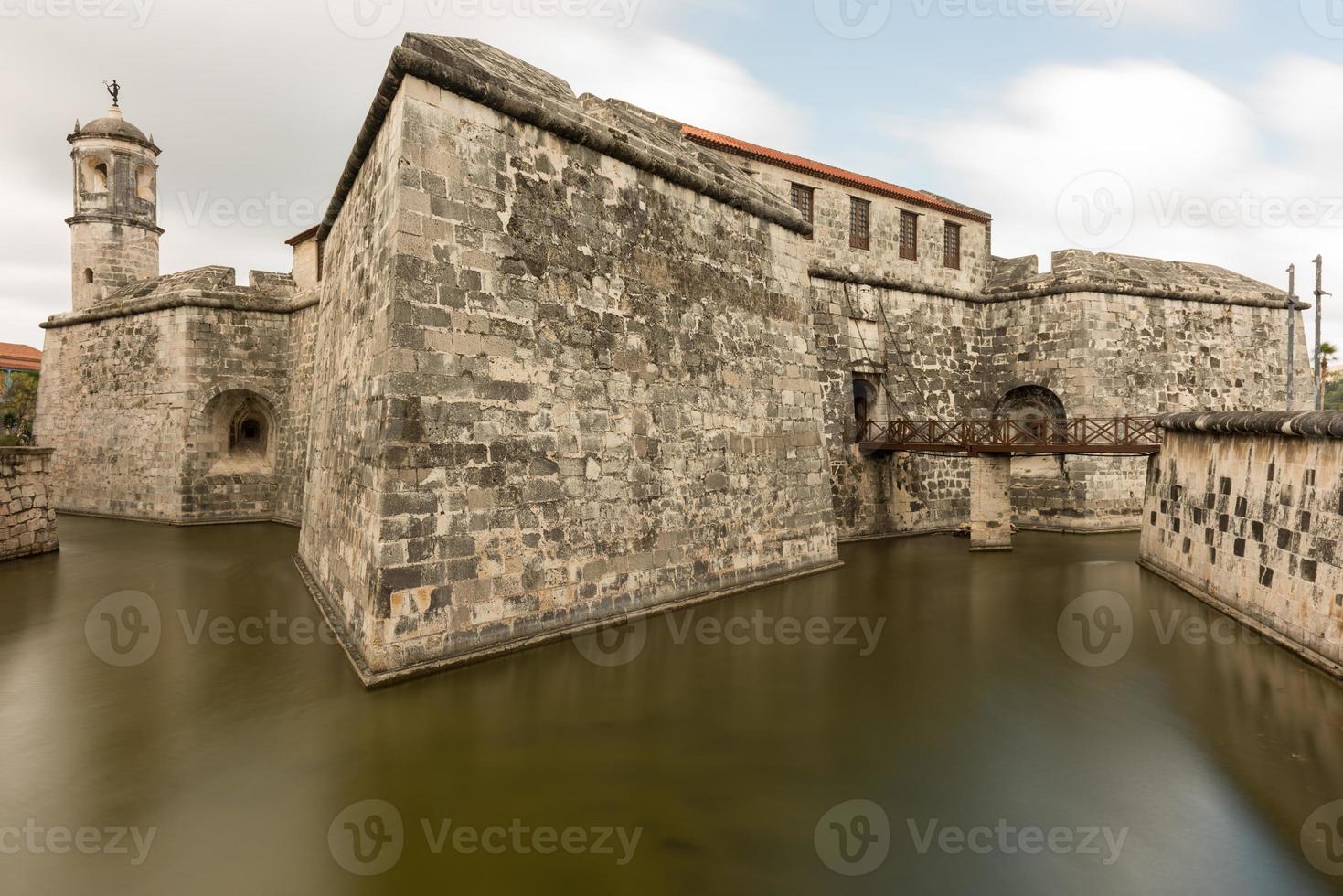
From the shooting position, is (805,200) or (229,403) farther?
(229,403)

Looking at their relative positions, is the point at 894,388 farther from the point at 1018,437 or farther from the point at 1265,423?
the point at 1265,423

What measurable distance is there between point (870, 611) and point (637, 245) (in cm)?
572

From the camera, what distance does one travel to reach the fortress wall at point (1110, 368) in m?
16.9

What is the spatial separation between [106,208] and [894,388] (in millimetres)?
21023

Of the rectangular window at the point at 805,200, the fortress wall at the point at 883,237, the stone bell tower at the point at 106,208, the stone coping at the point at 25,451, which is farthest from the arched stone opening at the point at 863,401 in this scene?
the stone bell tower at the point at 106,208

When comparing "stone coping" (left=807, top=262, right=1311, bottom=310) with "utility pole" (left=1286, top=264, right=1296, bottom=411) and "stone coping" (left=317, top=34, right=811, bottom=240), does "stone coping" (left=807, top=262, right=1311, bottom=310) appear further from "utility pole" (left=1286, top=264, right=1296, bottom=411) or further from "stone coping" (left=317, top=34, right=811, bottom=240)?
"stone coping" (left=317, top=34, right=811, bottom=240)

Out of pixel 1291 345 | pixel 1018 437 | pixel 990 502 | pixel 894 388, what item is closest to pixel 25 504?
pixel 894 388

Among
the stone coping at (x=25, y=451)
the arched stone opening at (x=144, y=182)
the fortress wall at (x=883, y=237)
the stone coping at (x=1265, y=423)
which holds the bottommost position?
the stone coping at (x=25, y=451)

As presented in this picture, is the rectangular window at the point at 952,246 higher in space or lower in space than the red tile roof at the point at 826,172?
lower

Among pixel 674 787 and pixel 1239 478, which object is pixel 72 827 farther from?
pixel 1239 478

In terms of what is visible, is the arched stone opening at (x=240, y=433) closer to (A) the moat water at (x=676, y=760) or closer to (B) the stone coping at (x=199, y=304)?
(B) the stone coping at (x=199, y=304)

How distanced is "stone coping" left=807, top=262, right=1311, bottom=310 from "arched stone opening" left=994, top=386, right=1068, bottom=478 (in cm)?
240

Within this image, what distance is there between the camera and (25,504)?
1171 centimetres

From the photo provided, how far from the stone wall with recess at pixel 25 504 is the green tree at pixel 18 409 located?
15.1m
